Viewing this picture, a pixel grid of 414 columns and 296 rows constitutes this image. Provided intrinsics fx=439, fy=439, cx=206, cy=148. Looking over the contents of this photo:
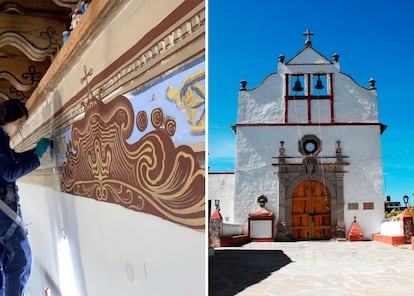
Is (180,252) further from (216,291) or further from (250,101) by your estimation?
(250,101)

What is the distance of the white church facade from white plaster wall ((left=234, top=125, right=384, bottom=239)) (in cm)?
2

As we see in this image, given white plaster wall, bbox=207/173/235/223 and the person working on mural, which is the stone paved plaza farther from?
the person working on mural

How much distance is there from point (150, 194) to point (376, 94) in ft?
29.2

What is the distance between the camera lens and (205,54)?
1.41 ft

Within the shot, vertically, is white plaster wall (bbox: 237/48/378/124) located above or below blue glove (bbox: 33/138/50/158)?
above

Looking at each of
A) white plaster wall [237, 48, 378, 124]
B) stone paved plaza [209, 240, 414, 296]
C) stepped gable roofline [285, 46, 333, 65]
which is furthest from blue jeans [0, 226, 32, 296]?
stepped gable roofline [285, 46, 333, 65]

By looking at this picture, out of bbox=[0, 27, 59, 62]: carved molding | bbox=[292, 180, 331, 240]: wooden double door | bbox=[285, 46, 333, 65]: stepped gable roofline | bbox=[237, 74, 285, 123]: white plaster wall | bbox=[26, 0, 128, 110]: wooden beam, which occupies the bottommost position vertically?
bbox=[292, 180, 331, 240]: wooden double door

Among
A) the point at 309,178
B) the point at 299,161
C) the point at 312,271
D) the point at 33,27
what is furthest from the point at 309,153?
the point at 33,27

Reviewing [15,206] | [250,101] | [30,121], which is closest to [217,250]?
[250,101]

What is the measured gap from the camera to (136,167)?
59 centimetres

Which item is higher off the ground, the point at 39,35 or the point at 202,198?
the point at 39,35

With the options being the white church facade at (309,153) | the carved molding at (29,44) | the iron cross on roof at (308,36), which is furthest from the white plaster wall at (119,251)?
the iron cross on roof at (308,36)

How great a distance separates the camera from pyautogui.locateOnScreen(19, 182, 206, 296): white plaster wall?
18.5 inches

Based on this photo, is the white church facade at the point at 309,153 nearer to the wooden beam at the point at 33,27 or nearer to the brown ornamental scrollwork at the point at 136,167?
the wooden beam at the point at 33,27
